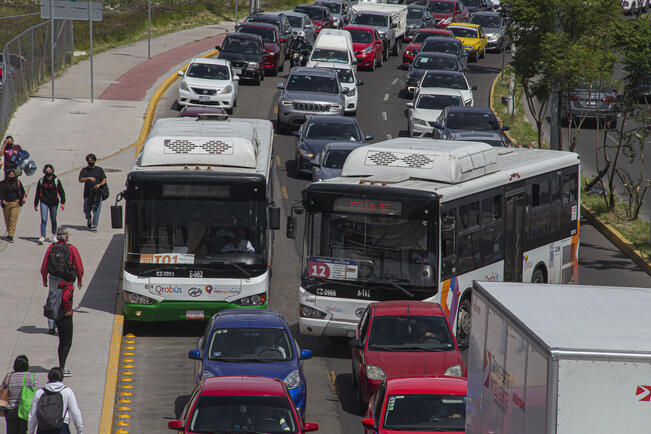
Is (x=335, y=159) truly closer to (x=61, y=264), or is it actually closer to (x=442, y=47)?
(x=61, y=264)

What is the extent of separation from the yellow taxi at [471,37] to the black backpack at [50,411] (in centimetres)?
4538

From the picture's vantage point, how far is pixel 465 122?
31484mm

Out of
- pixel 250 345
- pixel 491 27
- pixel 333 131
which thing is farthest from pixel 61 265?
pixel 491 27

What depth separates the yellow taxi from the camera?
5444cm

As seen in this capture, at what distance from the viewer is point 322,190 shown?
1656 centimetres

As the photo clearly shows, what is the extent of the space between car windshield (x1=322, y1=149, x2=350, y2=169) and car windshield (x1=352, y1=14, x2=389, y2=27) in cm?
2763

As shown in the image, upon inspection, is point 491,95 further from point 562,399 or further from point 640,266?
point 562,399

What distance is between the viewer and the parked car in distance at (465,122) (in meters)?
31.2

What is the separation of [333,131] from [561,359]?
24321 mm

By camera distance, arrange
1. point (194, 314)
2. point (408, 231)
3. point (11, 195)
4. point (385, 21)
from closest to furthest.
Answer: point (408, 231) → point (194, 314) → point (11, 195) → point (385, 21)

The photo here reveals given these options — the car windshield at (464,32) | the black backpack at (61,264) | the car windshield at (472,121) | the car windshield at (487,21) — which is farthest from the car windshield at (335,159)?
the car windshield at (487,21)

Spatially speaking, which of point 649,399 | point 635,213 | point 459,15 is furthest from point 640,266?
point 459,15

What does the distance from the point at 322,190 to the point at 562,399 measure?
1018 cm

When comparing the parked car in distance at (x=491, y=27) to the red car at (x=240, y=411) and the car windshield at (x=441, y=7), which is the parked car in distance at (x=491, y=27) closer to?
the car windshield at (x=441, y=7)
